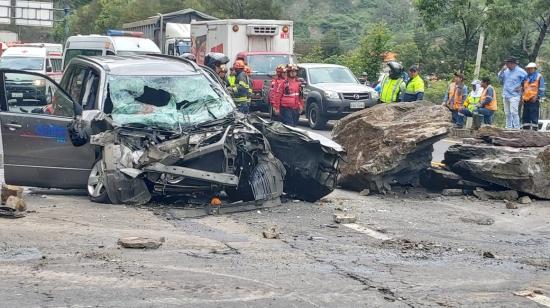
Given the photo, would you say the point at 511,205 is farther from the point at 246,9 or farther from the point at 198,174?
the point at 246,9

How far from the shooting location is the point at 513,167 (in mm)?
11492

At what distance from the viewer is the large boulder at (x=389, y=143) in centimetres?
1170

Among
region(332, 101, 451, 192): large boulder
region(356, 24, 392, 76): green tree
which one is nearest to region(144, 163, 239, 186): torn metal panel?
region(332, 101, 451, 192): large boulder

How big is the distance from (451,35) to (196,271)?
37454mm

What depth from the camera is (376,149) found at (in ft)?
39.0

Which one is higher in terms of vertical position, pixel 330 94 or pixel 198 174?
pixel 330 94

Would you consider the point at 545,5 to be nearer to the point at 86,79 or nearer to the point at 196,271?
the point at 86,79

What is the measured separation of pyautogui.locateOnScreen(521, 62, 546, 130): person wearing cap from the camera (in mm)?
17703

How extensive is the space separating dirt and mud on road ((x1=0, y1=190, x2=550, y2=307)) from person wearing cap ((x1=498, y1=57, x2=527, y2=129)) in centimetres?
797

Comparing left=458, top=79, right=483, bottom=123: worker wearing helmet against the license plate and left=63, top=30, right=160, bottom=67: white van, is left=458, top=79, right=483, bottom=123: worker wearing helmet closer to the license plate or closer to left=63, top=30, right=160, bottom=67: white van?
the license plate

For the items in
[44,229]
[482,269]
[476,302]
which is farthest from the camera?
[44,229]

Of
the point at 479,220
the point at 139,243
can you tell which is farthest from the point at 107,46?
the point at 139,243

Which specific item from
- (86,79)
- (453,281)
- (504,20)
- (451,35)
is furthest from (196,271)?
(451,35)

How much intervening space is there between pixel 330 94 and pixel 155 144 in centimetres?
1361
